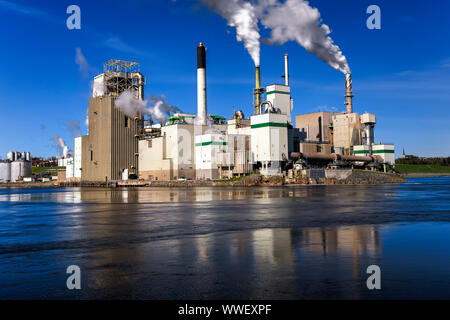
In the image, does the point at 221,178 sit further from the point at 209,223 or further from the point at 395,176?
the point at 209,223

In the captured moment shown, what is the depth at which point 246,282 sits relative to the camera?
786cm

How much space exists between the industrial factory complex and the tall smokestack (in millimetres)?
224

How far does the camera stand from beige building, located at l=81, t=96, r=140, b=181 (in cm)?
9806

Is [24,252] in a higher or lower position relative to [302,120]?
lower

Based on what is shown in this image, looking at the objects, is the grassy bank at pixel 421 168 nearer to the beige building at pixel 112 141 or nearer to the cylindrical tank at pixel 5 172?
the beige building at pixel 112 141

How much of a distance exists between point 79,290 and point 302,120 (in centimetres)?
10855

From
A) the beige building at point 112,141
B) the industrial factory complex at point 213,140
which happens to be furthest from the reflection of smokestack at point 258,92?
the beige building at point 112,141

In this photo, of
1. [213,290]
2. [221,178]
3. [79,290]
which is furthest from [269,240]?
[221,178]

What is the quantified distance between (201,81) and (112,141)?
2567 centimetres

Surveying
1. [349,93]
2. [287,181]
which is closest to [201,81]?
[287,181]

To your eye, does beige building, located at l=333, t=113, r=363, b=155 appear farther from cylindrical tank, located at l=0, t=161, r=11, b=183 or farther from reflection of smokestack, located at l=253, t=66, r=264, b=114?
cylindrical tank, located at l=0, t=161, r=11, b=183

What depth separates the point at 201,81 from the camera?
9338 cm

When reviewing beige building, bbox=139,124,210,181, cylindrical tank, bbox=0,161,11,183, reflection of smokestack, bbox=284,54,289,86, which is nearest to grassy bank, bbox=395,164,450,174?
reflection of smokestack, bbox=284,54,289,86

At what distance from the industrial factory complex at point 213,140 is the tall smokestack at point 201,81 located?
0.73 feet
